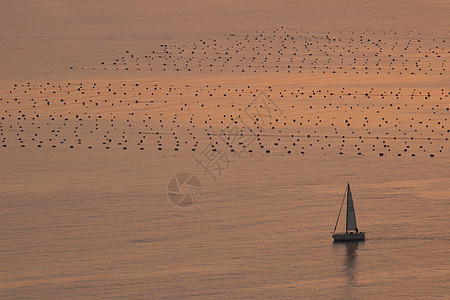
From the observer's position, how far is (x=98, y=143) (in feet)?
481

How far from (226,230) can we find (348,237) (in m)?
11.2

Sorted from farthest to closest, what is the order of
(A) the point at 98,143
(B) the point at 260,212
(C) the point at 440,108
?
1. (C) the point at 440,108
2. (A) the point at 98,143
3. (B) the point at 260,212

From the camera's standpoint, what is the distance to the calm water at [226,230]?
90938 millimetres

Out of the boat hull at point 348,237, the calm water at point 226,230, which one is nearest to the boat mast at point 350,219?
the boat hull at point 348,237

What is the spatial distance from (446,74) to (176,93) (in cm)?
4853

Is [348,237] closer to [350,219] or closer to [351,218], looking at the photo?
[350,219]

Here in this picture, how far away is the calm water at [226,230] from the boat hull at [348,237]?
761mm

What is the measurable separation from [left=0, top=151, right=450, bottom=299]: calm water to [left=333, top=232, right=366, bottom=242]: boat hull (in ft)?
2.50

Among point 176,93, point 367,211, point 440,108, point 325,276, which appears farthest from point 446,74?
point 325,276

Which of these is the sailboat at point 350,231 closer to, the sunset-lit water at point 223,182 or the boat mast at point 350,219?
the boat mast at point 350,219

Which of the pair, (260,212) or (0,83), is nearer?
(260,212)

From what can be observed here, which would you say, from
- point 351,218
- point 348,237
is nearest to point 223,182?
point 351,218

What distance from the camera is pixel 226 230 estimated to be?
104625 mm

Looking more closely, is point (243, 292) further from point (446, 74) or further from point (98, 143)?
point (446, 74)
